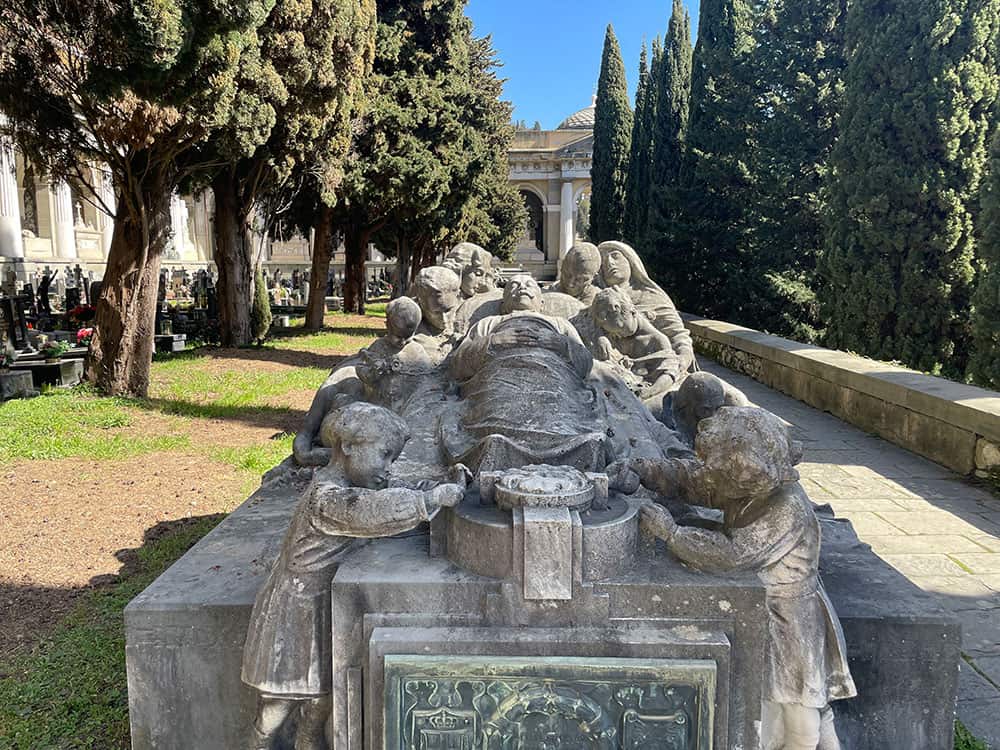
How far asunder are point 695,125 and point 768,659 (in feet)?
57.2

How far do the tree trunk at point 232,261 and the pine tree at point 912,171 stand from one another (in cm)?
972

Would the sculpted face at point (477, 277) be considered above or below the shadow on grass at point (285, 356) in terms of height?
above

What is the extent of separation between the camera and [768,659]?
2096 mm

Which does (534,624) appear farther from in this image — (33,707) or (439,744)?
(33,707)

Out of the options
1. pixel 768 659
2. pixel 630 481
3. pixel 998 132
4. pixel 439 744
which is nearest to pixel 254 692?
pixel 439 744

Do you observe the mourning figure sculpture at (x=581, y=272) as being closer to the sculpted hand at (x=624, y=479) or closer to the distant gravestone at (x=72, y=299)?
the sculpted hand at (x=624, y=479)

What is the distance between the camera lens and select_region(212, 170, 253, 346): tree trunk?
13023 mm

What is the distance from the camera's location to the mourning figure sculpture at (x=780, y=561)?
6.87ft

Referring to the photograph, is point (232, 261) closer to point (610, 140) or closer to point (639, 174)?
point (639, 174)

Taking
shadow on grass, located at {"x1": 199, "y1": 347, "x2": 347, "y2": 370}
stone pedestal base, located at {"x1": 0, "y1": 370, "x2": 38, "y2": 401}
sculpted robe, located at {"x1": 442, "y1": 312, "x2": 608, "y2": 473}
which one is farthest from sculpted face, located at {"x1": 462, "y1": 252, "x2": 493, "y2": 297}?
shadow on grass, located at {"x1": 199, "y1": 347, "x2": 347, "y2": 370}

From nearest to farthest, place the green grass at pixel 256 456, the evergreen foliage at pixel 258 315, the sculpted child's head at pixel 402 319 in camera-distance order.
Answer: the sculpted child's head at pixel 402 319, the green grass at pixel 256 456, the evergreen foliage at pixel 258 315

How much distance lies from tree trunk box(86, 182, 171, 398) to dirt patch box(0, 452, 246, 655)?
2723 mm

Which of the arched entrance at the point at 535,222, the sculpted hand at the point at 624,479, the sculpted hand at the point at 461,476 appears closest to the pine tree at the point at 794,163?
the sculpted hand at the point at 624,479

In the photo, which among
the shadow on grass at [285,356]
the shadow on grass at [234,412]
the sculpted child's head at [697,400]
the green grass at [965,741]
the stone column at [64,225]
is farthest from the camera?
the stone column at [64,225]
